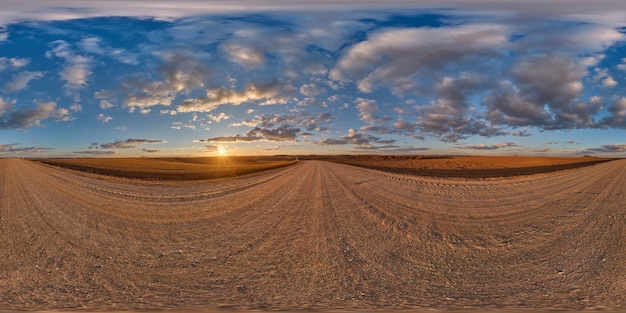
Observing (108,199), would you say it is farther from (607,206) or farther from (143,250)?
(607,206)

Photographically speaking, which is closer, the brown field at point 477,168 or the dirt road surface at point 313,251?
the dirt road surface at point 313,251

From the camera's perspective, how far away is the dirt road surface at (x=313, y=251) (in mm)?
7141

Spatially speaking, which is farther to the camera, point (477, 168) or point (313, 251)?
point (477, 168)

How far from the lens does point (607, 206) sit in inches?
629

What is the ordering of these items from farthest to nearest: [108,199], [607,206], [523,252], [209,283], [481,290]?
[108,199], [607,206], [523,252], [209,283], [481,290]

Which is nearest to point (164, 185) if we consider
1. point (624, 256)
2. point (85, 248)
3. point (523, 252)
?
point (85, 248)

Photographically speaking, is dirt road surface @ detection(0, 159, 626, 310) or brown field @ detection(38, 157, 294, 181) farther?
brown field @ detection(38, 157, 294, 181)

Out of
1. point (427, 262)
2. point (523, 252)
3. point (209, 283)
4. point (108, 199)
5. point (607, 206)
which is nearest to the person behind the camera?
point (209, 283)

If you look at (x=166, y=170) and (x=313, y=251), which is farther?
(x=166, y=170)

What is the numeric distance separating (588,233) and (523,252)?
2.99 m

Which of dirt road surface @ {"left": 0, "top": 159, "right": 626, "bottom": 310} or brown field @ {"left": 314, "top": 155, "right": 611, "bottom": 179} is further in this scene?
brown field @ {"left": 314, "top": 155, "right": 611, "bottom": 179}

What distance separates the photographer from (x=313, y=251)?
993 centimetres

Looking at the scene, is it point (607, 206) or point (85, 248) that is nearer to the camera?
point (85, 248)

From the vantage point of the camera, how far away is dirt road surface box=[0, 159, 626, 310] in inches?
281
